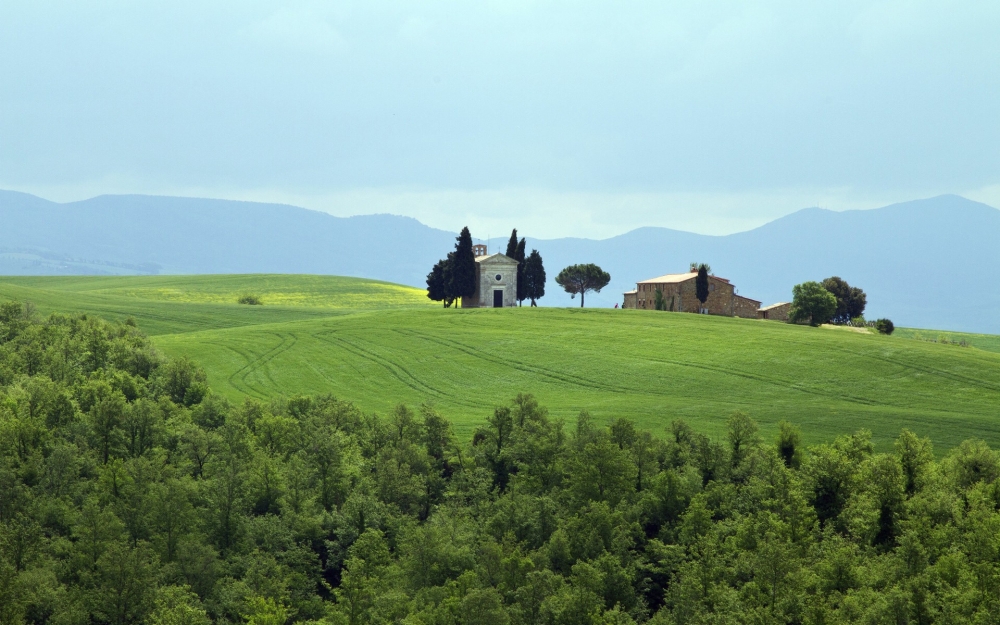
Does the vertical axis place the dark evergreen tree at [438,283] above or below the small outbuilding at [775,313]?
above

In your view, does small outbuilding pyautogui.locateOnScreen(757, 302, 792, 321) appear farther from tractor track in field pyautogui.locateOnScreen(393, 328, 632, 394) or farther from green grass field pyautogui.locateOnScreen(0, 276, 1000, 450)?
tractor track in field pyautogui.locateOnScreen(393, 328, 632, 394)

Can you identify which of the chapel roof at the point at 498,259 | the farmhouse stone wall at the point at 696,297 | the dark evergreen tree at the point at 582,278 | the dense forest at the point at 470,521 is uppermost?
the chapel roof at the point at 498,259

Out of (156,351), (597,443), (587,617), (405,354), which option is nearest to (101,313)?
(156,351)

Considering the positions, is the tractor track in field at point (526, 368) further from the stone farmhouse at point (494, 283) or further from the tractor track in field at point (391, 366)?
the stone farmhouse at point (494, 283)

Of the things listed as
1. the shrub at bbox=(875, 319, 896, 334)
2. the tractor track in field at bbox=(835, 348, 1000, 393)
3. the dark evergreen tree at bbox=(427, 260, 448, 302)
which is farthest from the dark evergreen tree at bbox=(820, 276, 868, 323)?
the tractor track in field at bbox=(835, 348, 1000, 393)

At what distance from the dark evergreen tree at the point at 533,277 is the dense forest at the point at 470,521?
201ft

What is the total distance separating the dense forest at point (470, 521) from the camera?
136 ft

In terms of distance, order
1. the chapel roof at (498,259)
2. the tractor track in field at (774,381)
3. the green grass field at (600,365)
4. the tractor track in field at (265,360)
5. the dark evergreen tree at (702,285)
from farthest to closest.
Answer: the chapel roof at (498,259)
the dark evergreen tree at (702,285)
the tractor track in field at (265,360)
the tractor track in field at (774,381)
the green grass field at (600,365)

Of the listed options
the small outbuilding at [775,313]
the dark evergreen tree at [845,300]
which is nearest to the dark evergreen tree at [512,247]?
the small outbuilding at [775,313]

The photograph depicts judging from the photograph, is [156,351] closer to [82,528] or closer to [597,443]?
[82,528]

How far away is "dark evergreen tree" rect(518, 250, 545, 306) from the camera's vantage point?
4766 inches

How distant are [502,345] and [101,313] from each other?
4394 cm

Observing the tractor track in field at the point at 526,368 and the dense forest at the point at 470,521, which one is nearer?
the dense forest at the point at 470,521

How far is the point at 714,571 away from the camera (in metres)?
42.7
